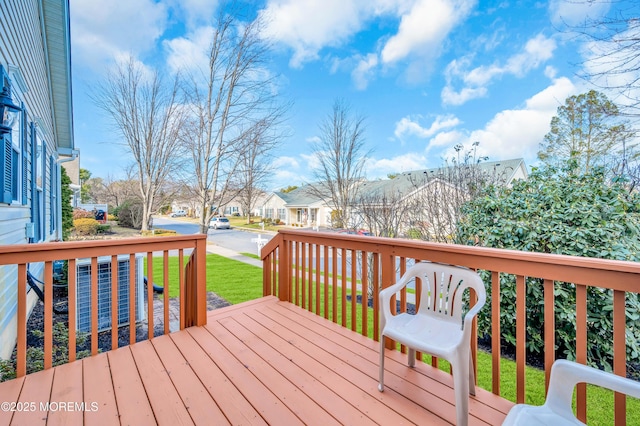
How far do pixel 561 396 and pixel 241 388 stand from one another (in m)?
1.79

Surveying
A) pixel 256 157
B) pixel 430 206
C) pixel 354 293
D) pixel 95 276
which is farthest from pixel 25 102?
pixel 430 206

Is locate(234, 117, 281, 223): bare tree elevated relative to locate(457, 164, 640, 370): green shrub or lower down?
elevated

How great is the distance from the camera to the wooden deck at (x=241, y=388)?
5.38 feet

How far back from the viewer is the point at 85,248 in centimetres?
221

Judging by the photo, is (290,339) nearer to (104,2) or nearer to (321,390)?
(321,390)

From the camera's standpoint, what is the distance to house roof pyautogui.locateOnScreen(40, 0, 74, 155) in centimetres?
467

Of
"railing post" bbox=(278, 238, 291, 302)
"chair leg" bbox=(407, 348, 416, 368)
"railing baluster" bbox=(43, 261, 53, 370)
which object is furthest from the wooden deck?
"railing post" bbox=(278, 238, 291, 302)

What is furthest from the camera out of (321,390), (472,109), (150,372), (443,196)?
(472,109)

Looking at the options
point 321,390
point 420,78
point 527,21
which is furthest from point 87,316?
point 420,78

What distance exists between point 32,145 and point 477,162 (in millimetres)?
7077

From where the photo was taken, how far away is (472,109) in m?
10.7

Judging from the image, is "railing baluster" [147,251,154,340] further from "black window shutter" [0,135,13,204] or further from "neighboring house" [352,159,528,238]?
"neighboring house" [352,159,528,238]

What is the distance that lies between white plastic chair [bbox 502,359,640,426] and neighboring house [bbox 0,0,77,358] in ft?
13.6

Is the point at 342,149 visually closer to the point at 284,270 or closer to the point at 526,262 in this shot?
the point at 284,270
